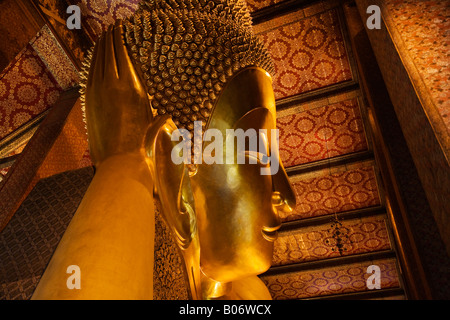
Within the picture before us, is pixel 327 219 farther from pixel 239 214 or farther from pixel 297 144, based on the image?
pixel 239 214

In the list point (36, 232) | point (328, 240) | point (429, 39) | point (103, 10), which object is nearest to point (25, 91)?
point (103, 10)

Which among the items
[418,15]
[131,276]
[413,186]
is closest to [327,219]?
[413,186]

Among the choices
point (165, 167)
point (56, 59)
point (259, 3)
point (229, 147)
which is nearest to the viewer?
point (165, 167)

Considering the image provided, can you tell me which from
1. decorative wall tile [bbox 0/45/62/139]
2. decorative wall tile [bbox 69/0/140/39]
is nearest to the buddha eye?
decorative wall tile [bbox 69/0/140/39]

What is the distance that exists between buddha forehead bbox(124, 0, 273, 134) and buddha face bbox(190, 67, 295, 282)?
23 millimetres

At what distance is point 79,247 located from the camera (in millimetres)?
564

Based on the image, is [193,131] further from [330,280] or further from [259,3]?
[330,280]

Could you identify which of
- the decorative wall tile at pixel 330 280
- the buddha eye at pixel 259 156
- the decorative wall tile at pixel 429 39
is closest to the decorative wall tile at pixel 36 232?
the buddha eye at pixel 259 156

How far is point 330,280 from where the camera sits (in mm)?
6070

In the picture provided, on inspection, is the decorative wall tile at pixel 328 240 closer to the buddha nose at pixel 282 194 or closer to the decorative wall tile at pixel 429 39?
A: the decorative wall tile at pixel 429 39

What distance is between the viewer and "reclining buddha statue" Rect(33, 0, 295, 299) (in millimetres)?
861

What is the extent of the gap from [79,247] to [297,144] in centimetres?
426

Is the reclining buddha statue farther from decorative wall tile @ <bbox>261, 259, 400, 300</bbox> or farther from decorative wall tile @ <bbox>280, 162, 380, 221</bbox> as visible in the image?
decorative wall tile @ <bbox>261, 259, 400, 300</bbox>

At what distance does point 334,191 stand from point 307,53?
216 cm
